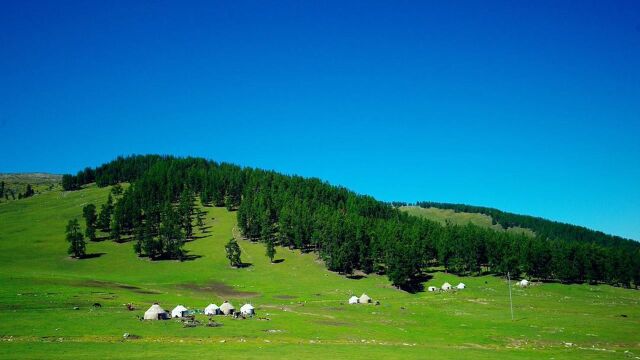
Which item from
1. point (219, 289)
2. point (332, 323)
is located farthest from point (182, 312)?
point (219, 289)

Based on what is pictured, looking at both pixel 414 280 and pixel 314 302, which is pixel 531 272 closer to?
pixel 414 280

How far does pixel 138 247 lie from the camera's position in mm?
175750

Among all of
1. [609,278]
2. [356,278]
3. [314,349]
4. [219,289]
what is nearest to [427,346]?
[314,349]

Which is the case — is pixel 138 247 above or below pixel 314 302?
above

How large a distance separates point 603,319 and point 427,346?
156 feet

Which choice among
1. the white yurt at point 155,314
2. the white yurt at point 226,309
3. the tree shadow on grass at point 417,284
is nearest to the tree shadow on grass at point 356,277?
the tree shadow on grass at point 417,284

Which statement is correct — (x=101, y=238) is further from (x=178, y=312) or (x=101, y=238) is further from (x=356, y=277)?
(x=178, y=312)

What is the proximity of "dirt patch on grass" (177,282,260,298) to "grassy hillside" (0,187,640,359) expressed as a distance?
0.56m

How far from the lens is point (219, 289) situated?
131875 mm

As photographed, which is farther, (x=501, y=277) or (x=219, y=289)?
(x=501, y=277)

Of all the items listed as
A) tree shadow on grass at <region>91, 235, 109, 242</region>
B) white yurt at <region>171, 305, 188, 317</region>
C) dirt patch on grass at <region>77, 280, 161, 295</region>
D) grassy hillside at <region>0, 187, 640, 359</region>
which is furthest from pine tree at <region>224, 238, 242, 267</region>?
white yurt at <region>171, 305, 188, 317</region>

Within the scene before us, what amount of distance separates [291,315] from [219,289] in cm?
4931

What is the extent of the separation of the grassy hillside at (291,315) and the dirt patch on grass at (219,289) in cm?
56

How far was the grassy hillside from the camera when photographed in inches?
2210
